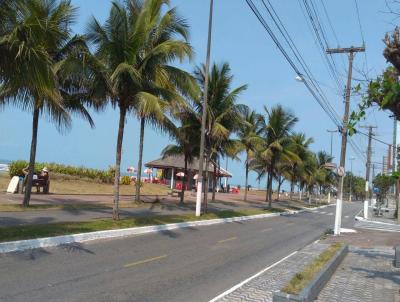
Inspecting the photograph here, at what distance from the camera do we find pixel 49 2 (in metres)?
18.9

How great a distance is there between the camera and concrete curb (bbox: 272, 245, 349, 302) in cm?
680

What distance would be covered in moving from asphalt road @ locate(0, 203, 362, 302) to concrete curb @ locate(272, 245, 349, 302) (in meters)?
1.70

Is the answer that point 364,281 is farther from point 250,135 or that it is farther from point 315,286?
point 250,135

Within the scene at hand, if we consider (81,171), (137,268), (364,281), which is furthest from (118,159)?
(81,171)

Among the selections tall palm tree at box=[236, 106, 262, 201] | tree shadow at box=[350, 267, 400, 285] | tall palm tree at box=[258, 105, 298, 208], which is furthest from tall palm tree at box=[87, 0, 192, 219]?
tall palm tree at box=[258, 105, 298, 208]

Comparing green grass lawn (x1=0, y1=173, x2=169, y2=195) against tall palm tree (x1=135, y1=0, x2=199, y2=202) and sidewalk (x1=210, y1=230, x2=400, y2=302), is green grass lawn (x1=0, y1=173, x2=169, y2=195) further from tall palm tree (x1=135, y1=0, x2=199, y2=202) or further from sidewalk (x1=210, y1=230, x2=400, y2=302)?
sidewalk (x1=210, y1=230, x2=400, y2=302)

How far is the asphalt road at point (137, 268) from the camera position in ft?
27.3

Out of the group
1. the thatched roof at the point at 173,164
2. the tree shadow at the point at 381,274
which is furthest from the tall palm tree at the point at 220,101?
the thatched roof at the point at 173,164

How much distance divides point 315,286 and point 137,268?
3928mm

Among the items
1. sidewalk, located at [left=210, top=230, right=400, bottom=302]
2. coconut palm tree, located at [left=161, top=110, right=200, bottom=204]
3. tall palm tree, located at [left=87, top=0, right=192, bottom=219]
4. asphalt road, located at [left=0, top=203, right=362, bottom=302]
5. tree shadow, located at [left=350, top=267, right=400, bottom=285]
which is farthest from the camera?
coconut palm tree, located at [left=161, top=110, right=200, bottom=204]

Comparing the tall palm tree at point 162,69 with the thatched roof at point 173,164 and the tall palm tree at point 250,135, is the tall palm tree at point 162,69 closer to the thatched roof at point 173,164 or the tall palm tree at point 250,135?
the tall palm tree at point 250,135

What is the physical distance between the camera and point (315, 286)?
858cm

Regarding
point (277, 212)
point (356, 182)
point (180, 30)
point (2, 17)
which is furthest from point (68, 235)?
point (356, 182)

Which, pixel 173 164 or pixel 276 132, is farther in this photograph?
pixel 173 164
